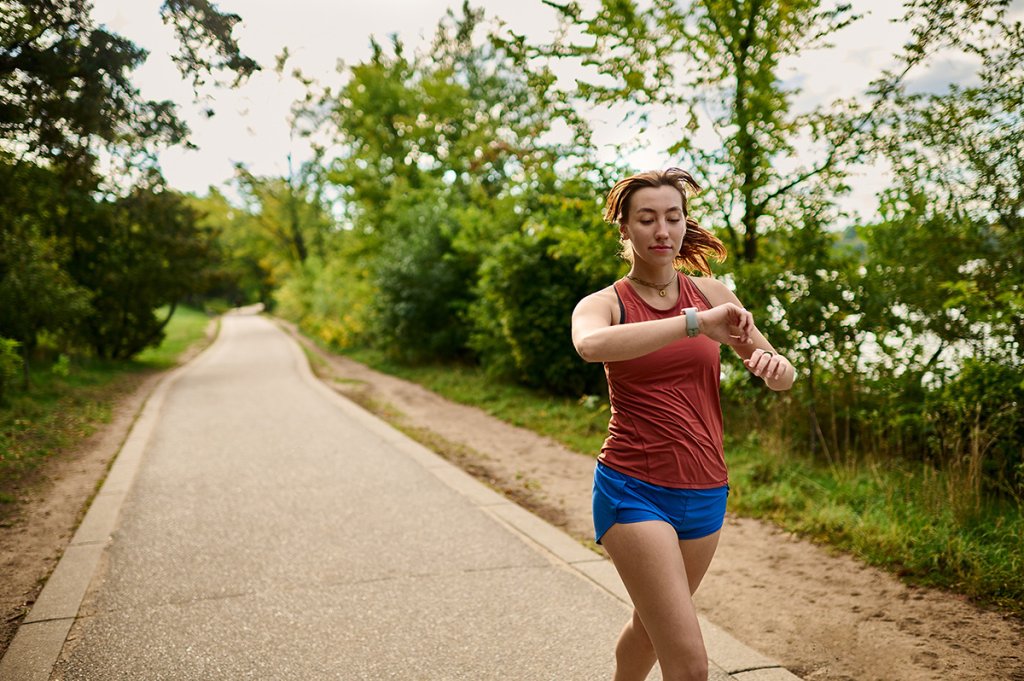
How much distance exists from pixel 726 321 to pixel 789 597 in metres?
3.08

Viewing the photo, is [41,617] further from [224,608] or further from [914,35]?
[914,35]

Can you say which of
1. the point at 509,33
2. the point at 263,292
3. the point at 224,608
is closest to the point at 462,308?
Result: the point at 509,33

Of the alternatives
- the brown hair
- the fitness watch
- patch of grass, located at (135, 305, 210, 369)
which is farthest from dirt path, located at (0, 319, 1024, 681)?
patch of grass, located at (135, 305, 210, 369)

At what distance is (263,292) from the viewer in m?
77.2

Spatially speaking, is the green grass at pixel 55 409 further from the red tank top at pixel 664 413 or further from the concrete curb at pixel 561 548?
the red tank top at pixel 664 413

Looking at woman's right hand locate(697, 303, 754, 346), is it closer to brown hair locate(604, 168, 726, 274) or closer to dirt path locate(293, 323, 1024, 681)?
brown hair locate(604, 168, 726, 274)

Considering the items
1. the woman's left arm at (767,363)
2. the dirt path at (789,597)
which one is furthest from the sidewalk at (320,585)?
the woman's left arm at (767,363)

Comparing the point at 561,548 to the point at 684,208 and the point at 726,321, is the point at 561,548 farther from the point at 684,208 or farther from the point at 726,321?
the point at 726,321

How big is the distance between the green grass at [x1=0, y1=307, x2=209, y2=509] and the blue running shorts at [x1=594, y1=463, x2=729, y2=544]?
6.30 meters

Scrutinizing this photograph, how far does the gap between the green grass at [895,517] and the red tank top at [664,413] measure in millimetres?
2820

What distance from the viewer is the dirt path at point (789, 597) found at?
3646 millimetres

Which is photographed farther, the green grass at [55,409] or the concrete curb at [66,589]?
the green grass at [55,409]

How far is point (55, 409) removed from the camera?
12000 millimetres

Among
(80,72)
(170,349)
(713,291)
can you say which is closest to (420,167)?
(170,349)
